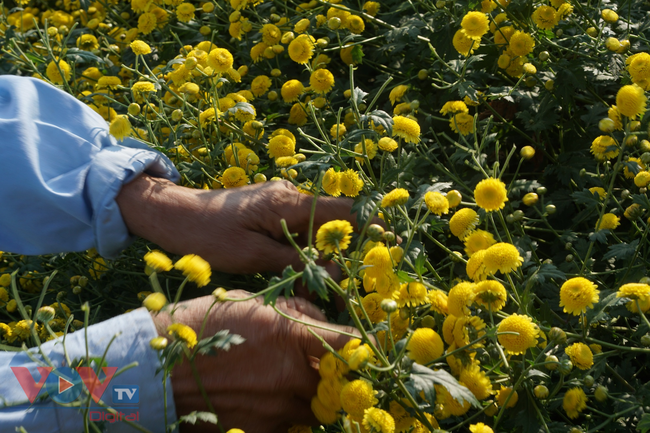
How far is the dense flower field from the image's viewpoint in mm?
1051

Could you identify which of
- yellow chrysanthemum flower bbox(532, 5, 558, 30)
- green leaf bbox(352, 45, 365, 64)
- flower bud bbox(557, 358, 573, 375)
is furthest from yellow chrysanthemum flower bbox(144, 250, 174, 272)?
yellow chrysanthemum flower bbox(532, 5, 558, 30)

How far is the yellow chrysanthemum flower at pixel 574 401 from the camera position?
3.58 feet

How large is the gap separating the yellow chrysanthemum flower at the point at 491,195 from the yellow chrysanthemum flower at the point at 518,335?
25cm

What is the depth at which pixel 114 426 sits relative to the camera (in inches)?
41.6

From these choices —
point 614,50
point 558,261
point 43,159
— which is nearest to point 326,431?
point 558,261

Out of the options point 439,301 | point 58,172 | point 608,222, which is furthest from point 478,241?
point 58,172

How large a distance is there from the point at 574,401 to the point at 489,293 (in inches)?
10.7

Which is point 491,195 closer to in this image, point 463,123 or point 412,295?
point 412,295

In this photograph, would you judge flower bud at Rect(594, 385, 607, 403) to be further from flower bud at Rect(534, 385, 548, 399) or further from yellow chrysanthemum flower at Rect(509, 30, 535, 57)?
yellow chrysanthemum flower at Rect(509, 30, 535, 57)

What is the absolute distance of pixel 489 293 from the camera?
105 centimetres

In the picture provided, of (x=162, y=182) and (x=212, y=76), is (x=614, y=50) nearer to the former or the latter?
(x=212, y=76)

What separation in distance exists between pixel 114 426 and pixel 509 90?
133cm

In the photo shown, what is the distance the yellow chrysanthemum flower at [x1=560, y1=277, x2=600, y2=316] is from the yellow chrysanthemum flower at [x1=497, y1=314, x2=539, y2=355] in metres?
0.13

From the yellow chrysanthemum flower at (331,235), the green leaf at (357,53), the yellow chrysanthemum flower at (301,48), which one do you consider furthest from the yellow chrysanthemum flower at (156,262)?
the green leaf at (357,53)
